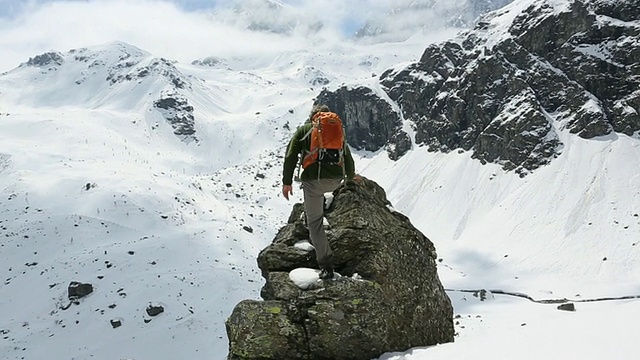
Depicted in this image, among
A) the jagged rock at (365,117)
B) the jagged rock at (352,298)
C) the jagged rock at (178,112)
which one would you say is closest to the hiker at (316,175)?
the jagged rock at (352,298)

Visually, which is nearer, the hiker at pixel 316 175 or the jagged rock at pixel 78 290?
the hiker at pixel 316 175

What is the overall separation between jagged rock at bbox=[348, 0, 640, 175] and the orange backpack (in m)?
108

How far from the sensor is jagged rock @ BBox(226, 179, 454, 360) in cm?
816

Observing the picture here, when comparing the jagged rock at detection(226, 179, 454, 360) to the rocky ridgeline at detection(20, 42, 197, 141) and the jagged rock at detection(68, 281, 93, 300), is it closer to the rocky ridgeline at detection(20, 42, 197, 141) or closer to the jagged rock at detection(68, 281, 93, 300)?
the jagged rock at detection(68, 281, 93, 300)

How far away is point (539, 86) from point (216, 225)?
103 meters

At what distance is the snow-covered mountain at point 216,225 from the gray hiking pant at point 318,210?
2.20m

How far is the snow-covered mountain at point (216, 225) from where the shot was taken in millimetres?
26719

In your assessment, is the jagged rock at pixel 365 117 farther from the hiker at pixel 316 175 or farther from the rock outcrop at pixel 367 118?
the hiker at pixel 316 175

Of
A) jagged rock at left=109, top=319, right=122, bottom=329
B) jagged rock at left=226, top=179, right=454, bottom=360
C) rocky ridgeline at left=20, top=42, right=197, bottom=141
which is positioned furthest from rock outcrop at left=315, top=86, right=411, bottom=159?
jagged rock at left=226, top=179, right=454, bottom=360

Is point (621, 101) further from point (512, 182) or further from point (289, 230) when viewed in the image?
point (289, 230)

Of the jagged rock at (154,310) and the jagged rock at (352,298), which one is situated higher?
the jagged rock at (352,298)

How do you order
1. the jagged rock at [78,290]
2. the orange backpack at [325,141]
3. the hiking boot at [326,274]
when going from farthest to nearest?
1. the jagged rock at [78,290]
2. the hiking boot at [326,274]
3. the orange backpack at [325,141]

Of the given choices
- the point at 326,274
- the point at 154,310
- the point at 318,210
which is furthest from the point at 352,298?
the point at 154,310

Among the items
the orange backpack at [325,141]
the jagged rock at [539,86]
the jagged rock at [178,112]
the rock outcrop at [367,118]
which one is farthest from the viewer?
the rock outcrop at [367,118]
